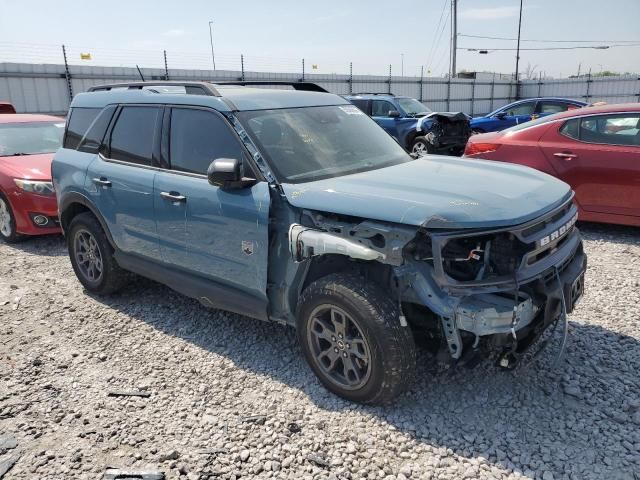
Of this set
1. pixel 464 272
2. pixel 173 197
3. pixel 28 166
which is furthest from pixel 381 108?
pixel 464 272

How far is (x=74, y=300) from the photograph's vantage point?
16.7 ft


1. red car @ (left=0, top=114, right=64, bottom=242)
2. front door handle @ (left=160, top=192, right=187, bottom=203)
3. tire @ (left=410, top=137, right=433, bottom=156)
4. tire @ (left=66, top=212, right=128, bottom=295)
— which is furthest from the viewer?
tire @ (left=410, top=137, right=433, bottom=156)

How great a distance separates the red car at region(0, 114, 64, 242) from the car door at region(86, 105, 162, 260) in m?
2.49

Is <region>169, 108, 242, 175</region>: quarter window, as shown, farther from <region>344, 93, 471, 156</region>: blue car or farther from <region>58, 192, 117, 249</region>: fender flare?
<region>344, 93, 471, 156</region>: blue car

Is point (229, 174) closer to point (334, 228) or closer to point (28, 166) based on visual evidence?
point (334, 228)

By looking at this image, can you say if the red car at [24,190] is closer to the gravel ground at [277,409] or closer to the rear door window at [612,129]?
the gravel ground at [277,409]

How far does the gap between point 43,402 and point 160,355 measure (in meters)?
0.84

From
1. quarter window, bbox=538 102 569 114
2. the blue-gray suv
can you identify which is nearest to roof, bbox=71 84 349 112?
the blue-gray suv

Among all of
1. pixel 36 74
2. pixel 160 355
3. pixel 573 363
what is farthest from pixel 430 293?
pixel 36 74

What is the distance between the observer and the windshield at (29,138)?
765cm

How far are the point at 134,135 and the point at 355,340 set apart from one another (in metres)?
2.67

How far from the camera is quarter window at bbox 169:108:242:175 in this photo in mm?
3673

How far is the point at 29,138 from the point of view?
791 centimetres

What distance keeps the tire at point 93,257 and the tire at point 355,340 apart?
2.38 m
